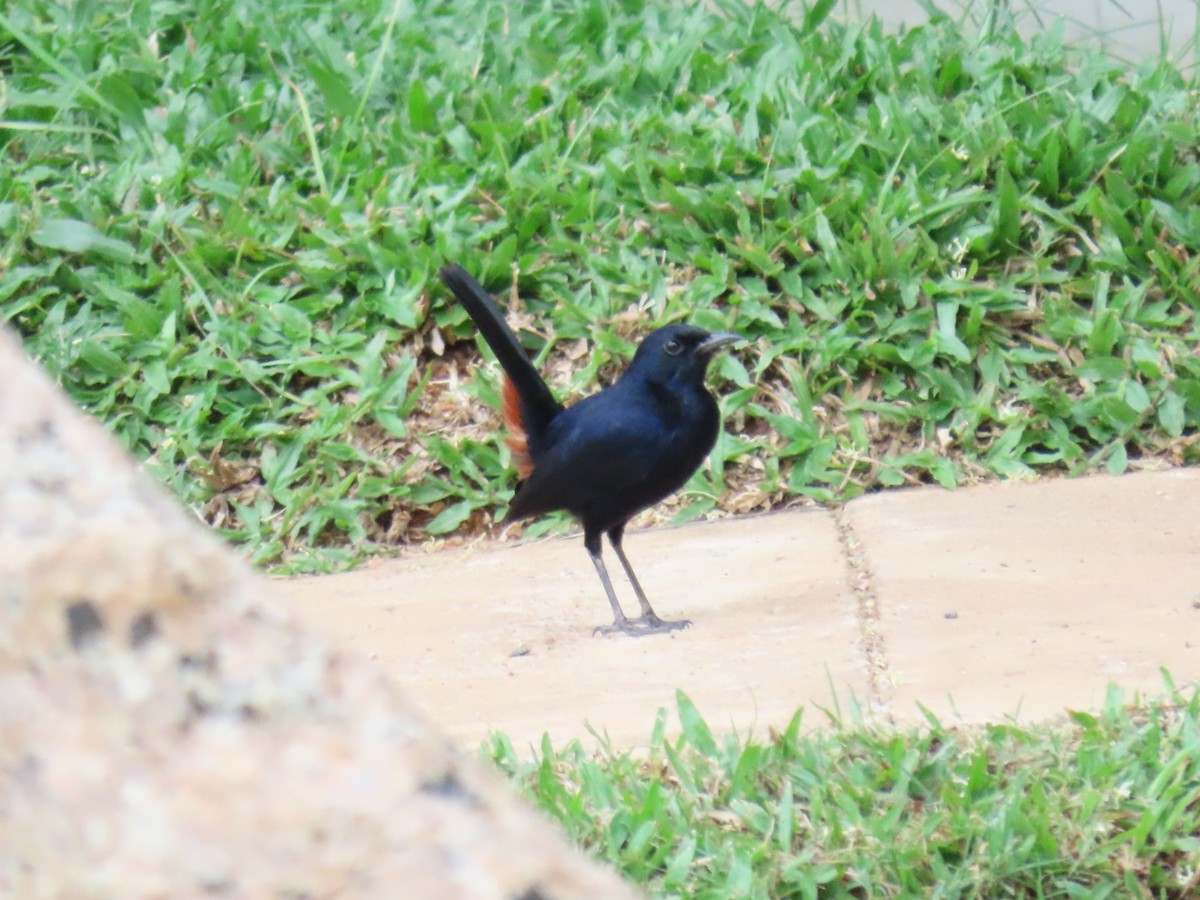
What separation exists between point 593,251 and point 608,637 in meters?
2.23

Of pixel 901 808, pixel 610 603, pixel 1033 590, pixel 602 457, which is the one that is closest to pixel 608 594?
pixel 610 603

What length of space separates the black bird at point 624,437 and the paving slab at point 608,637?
20cm

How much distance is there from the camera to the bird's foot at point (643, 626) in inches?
169

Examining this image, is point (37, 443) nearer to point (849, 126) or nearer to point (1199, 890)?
point (1199, 890)

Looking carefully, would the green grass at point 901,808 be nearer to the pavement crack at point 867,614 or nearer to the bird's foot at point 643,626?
the pavement crack at point 867,614

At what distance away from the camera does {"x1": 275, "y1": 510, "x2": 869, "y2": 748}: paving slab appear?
12.0ft

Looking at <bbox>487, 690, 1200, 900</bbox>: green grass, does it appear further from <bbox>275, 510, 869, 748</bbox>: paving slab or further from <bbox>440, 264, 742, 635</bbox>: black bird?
<bbox>440, 264, 742, 635</bbox>: black bird

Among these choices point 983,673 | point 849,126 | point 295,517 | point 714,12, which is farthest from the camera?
point 714,12

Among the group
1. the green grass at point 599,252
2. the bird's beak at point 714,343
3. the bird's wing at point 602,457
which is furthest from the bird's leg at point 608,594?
the green grass at point 599,252

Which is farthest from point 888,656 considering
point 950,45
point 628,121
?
point 950,45

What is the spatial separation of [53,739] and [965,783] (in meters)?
2.36

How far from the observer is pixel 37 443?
1.05 metres

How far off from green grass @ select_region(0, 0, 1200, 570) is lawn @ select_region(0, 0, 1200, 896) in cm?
1

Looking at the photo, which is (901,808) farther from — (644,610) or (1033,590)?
(644,610)
